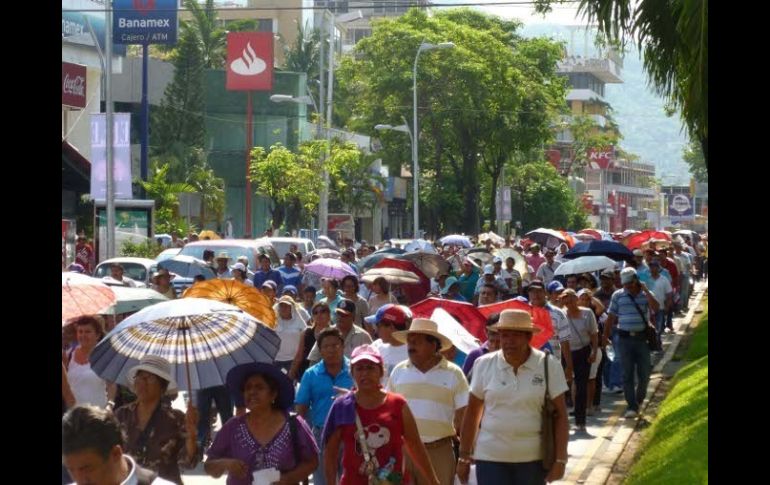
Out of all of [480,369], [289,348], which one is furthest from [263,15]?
[480,369]

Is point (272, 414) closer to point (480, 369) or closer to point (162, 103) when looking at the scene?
point (480, 369)

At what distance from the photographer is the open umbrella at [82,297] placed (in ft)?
36.4

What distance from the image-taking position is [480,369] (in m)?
9.46

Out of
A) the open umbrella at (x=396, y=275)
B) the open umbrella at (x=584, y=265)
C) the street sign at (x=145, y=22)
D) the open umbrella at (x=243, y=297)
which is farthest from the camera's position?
the street sign at (x=145, y=22)

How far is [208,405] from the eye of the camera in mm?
13430

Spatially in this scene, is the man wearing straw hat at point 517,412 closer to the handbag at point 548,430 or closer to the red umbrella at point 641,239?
the handbag at point 548,430

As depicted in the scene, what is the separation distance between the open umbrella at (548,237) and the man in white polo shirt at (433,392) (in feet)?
127

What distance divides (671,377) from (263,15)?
7546 cm

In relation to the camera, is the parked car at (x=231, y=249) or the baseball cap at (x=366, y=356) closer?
the baseball cap at (x=366, y=356)

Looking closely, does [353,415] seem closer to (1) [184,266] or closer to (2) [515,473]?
(2) [515,473]

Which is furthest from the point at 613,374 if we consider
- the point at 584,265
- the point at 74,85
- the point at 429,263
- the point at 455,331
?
the point at 74,85

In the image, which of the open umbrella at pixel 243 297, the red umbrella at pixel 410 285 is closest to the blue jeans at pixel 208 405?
the open umbrella at pixel 243 297

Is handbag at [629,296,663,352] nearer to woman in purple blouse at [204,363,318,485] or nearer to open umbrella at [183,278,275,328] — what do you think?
open umbrella at [183,278,275,328]

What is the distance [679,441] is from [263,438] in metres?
5.70
